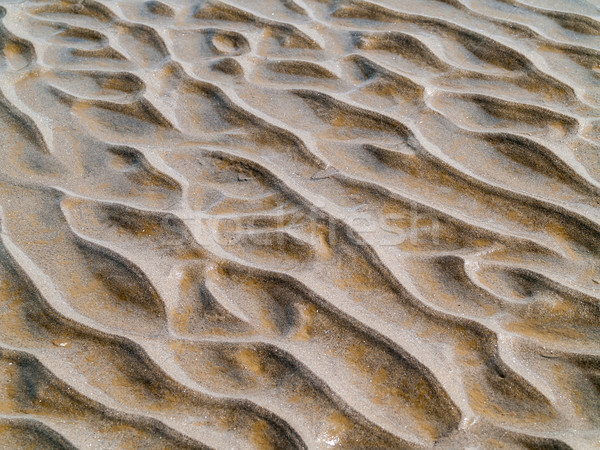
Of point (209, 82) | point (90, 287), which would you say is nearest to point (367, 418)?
point (90, 287)

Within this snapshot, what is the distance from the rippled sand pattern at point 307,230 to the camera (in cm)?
130

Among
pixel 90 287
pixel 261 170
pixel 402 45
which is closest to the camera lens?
pixel 90 287

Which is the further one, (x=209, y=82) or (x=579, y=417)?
(x=209, y=82)

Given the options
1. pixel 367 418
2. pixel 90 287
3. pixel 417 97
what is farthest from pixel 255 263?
pixel 417 97

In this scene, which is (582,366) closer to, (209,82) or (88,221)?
(88,221)

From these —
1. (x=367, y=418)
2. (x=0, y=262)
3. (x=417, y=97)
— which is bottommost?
(x=0, y=262)

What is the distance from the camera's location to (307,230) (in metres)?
1.71

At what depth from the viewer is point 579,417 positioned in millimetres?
1269

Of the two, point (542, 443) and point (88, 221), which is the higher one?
point (542, 443)

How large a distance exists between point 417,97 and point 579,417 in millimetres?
1268

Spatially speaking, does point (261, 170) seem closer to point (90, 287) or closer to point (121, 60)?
point (90, 287)

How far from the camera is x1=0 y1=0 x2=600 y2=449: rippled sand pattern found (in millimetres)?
1298

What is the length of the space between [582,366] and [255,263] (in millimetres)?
825

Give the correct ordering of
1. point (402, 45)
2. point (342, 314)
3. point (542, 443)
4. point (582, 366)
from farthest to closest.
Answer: point (402, 45) < point (342, 314) < point (582, 366) < point (542, 443)
